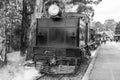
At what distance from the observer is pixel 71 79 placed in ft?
40.5

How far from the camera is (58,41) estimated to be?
1415 centimetres

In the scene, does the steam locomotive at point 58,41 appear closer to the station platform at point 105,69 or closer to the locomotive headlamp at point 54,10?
the locomotive headlamp at point 54,10

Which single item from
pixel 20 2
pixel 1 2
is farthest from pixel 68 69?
pixel 20 2

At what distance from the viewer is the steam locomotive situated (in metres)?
13.6

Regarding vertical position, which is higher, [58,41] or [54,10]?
[54,10]

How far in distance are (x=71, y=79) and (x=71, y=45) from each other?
206 cm

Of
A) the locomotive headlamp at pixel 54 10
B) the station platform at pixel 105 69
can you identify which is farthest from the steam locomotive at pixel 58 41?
the station platform at pixel 105 69

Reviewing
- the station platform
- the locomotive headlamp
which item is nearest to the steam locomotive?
the locomotive headlamp

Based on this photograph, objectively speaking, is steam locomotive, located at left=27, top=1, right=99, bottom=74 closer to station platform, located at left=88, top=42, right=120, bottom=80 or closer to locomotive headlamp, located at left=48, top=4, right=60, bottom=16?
locomotive headlamp, located at left=48, top=4, right=60, bottom=16

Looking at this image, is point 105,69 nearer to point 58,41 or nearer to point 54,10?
point 58,41

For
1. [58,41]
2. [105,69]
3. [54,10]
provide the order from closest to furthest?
1. [54,10]
2. [58,41]
3. [105,69]

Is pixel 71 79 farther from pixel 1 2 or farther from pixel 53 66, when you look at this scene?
A: pixel 1 2

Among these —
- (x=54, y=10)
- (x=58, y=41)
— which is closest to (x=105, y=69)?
(x=58, y=41)

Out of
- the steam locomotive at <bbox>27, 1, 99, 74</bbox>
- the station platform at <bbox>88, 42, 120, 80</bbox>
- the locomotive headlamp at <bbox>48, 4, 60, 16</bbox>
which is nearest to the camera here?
the station platform at <bbox>88, 42, 120, 80</bbox>
